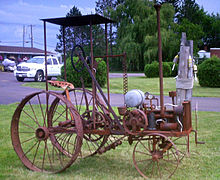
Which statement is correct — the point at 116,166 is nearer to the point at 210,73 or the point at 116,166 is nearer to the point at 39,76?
the point at 210,73

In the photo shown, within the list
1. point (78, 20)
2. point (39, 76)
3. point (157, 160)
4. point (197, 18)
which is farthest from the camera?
point (197, 18)

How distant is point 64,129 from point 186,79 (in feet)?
6.73

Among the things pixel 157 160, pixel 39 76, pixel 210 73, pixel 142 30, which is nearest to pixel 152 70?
pixel 210 73

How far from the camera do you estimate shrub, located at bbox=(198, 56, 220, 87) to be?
62.8ft

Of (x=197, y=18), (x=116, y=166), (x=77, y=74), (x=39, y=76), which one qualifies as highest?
(x=197, y=18)

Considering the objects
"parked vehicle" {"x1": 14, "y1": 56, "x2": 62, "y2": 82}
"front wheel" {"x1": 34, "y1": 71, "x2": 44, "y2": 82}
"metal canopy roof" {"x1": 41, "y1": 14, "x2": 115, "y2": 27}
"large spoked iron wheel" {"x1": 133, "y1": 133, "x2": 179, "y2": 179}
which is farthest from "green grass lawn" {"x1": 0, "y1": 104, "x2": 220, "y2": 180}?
"front wheel" {"x1": 34, "y1": 71, "x2": 44, "y2": 82}

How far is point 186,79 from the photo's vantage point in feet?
16.9

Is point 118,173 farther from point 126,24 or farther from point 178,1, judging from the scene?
point 178,1

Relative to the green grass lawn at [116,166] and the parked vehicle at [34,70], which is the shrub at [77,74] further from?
the green grass lawn at [116,166]

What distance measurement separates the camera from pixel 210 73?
1930 cm

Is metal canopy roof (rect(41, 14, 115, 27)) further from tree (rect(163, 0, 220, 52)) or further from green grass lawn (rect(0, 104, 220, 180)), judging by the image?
tree (rect(163, 0, 220, 52))

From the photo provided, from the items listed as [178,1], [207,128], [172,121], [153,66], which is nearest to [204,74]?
[153,66]

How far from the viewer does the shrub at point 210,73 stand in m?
19.1

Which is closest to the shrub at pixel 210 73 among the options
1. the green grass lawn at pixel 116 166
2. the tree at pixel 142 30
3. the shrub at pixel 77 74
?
the shrub at pixel 77 74
